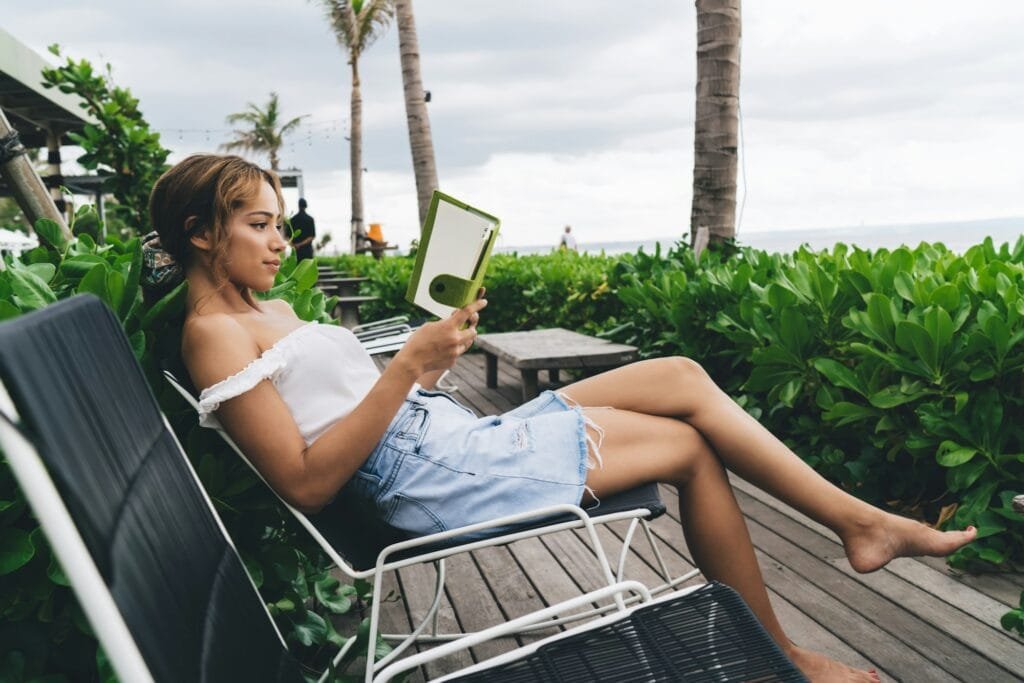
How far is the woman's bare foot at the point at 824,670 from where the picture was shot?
2.00 meters

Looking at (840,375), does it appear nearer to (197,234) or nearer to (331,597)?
(331,597)

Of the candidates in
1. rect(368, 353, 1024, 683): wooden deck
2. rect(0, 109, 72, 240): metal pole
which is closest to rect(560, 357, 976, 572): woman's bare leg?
rect(368, 353, 1024, 683): wooden deck

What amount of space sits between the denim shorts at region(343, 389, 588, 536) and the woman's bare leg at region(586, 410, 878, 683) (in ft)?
0.35

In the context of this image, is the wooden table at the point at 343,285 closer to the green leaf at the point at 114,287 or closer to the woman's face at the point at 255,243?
the woman's face at the point at 255,243

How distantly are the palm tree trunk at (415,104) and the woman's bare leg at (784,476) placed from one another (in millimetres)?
8871

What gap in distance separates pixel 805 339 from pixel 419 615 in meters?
2.14

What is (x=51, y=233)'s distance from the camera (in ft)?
6.54

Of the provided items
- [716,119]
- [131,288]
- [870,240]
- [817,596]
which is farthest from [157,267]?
[870,240]

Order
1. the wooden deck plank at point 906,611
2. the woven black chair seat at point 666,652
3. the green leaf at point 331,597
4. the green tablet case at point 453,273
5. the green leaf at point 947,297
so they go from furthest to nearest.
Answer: the green leaf at point 947,297
the green leaf at point 331,597
the wooden deck plank at point 906,611
the green tablet case at point 453,273
the woven black chair seat at point 666,652

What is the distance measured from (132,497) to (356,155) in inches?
961

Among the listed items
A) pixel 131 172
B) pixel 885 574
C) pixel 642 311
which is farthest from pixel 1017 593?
pixel 131 172

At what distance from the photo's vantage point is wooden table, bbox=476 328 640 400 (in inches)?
209

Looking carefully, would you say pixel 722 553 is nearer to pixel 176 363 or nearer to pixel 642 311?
pixel 176 363

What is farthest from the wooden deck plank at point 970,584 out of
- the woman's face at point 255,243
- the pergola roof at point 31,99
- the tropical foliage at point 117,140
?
the pergola roof at point 31,99
